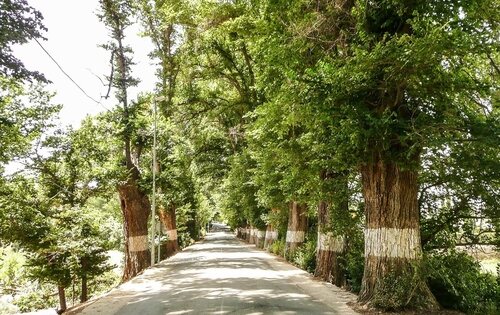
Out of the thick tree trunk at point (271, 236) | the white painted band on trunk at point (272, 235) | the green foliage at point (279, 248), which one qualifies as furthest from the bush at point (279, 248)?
the thick tree trunk at point (271, 236)

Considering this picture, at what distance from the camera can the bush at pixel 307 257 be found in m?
16.5

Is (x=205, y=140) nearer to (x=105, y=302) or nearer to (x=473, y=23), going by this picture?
(x=105, y=302)

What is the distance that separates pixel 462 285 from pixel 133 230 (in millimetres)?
14640

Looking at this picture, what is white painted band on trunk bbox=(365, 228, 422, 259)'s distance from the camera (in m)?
8.37

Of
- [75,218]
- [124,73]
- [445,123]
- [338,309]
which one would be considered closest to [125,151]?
[124,73]

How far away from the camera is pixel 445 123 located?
292 inches

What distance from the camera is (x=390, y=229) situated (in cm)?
850

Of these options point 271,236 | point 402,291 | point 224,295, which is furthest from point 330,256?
point 271,236

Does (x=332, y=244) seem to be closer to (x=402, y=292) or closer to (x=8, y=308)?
(x=402, y=292)

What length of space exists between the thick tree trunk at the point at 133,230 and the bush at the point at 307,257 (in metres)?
7.15

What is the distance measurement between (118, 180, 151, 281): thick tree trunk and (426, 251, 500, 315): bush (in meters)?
13.6

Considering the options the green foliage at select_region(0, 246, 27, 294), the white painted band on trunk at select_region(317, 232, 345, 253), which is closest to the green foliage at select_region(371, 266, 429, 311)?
the white painted band on trunk at select_region(317, 232, 345, 253)

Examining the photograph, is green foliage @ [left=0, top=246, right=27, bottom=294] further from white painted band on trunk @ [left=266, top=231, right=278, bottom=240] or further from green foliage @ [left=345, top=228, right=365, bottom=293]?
green foliage @ [left=345, top=228, right=365, bottom=293]

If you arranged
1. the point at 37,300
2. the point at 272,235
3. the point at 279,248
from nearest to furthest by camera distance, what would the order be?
the point at 37,300
the point at 279,248
the point at 272,235
